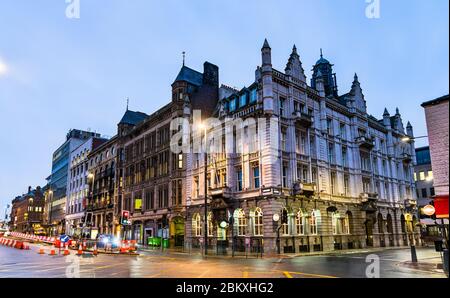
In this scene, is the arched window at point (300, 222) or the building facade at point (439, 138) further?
the arched window at point (300, 222)

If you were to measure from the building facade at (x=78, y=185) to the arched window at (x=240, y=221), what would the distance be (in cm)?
4782

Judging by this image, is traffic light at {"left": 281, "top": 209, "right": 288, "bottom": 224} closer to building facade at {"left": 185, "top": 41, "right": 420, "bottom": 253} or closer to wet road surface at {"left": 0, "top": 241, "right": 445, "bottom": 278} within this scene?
building facade at {"left": 185, "top": 41, "right": 420, "bottom": 253}

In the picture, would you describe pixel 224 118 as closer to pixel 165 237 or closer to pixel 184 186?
pixel 184 186

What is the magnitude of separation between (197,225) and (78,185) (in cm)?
5314

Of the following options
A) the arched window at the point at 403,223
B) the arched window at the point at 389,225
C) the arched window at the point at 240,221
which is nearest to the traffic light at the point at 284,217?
the arched window at the point at 240,221

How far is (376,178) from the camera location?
48969mm

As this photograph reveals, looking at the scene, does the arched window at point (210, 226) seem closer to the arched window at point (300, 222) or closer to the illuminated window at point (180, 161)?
the illuminated window at point (180, 161)

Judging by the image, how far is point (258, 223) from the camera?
3459 cm

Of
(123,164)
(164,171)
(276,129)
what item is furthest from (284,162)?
(123,164)

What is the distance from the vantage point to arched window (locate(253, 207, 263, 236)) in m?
34.3

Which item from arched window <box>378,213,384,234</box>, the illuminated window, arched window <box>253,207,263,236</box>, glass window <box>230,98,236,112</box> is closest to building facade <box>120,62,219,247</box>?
the illuminated window

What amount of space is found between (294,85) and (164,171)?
69.5ft

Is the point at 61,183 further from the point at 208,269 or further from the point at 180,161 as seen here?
the point at 208,269

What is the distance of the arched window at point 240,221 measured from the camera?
119ft
